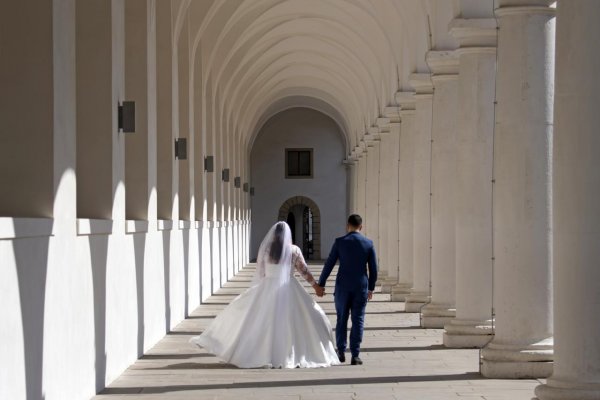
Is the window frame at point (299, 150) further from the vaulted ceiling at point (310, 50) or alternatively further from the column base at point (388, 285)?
the column base at point (388, 285)

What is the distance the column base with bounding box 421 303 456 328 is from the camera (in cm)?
1673

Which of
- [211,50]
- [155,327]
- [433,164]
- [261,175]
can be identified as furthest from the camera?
[261,175]

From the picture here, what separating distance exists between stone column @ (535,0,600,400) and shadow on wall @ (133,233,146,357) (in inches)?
227

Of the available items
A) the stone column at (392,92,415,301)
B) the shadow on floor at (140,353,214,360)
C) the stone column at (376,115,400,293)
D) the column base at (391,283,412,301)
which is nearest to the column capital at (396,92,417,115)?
the stone column at (392,92,415,301)

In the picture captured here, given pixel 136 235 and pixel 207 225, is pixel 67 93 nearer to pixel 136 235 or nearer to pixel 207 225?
pixel 136 235

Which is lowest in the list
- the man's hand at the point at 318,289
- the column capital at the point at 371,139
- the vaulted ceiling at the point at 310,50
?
the man's hand at the point at 318,289

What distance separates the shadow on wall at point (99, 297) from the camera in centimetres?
1042

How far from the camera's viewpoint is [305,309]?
1248cm

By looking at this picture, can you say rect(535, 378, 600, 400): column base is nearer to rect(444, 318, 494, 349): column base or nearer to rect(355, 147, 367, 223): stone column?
rect(444, 318, 494, 349): column base

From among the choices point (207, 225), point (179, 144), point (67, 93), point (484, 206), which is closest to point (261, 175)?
point (207, 225)

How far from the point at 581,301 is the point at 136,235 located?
6.08m

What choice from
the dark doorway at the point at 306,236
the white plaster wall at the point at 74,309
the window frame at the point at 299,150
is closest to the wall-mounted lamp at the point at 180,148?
the white plaster wall at the point at 74,309

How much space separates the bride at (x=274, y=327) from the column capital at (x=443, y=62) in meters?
4.71

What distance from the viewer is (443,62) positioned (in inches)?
648
